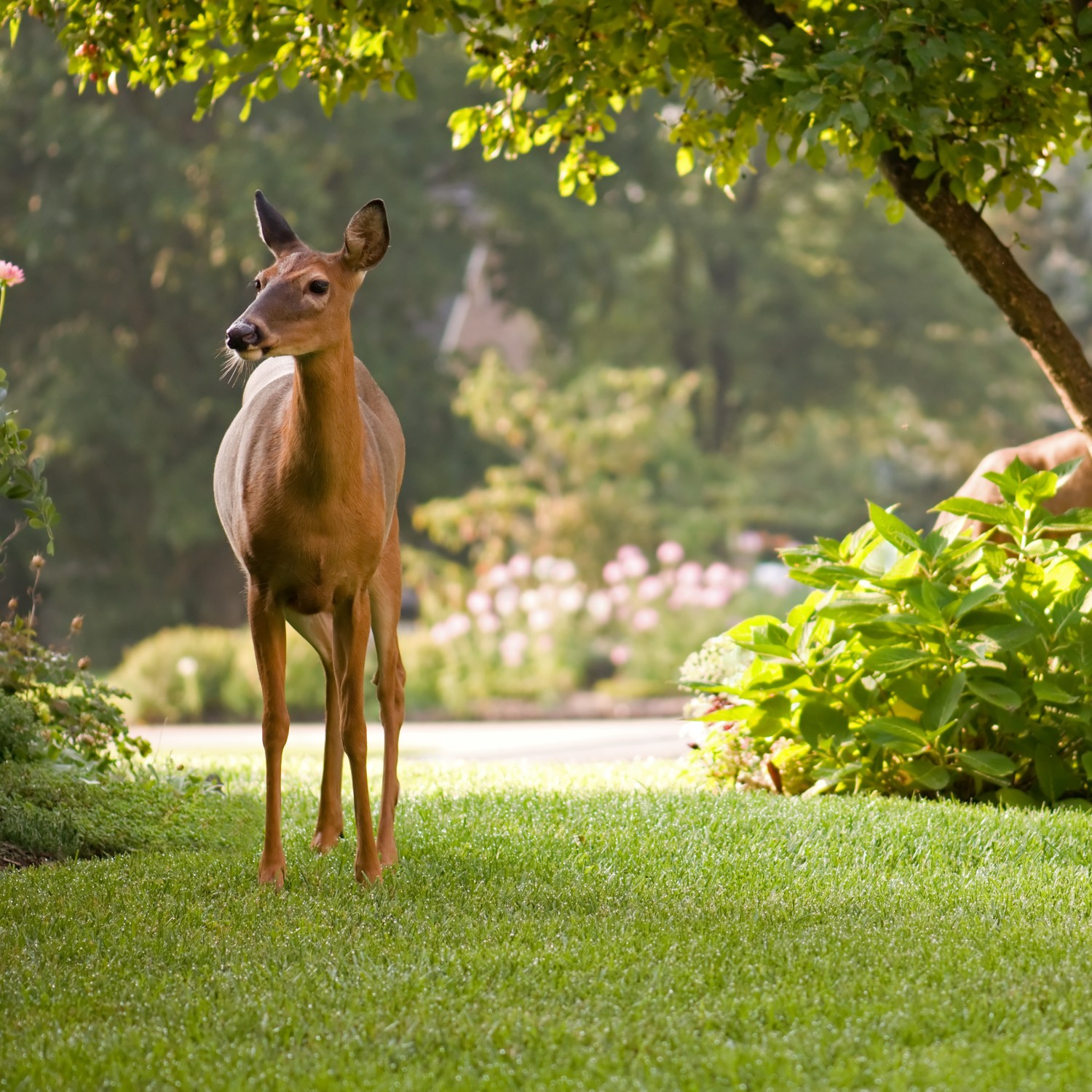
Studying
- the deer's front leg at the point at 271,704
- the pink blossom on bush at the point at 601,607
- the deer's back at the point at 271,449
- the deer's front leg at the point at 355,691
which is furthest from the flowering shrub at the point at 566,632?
the deer's front leg at the point at 271,704

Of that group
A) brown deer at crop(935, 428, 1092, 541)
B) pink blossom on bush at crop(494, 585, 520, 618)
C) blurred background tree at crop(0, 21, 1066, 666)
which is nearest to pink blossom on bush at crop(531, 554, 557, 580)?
pink blossom on bush at crop(494, 585, 520, 618)

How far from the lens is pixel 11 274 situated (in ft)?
18.2

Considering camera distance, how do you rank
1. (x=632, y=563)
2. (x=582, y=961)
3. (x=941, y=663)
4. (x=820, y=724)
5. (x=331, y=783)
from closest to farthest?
1. (x=582, y=961)
2. (x=331, y=783)
3. (x=941, y=663)
4. (x=820, y=724)
5. (x=632, y=563)

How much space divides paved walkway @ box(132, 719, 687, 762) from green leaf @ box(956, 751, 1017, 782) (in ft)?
15.2

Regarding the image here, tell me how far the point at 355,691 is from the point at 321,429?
88 cm

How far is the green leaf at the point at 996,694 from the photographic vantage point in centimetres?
596

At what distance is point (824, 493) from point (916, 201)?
24.8 metres

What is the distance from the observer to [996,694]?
6.01m

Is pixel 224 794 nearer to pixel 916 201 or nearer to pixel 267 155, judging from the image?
pixel 916 201

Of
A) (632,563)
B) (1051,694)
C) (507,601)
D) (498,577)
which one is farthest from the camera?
(632,563)

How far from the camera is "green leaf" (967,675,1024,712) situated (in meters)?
5.96

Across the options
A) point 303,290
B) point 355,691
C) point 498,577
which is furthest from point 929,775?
point 498,577

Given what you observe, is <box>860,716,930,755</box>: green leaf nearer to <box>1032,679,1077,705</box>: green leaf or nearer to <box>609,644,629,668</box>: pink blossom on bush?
<box>1032,679,1077,705</box>: green leaf

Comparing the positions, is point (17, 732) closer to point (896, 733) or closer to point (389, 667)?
point (389, 667)
